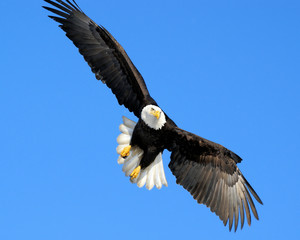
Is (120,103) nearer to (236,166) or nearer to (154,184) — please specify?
(154,184)

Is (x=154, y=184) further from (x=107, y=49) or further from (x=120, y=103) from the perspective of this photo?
(x=107, y=49)

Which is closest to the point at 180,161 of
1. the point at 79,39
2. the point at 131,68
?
the point at 131,68

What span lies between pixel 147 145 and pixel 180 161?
635 mm

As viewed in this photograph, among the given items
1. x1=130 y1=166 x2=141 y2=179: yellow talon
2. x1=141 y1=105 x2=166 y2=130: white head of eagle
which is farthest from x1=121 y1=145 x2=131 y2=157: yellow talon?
x1=141 y1=105 x2=166 y2=130: white head of eagle

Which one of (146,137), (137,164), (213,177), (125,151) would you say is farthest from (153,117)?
(213,177)

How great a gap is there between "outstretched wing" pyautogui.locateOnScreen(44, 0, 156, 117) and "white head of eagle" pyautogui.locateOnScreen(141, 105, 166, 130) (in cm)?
20

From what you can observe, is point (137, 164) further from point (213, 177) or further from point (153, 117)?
point (213, 177)

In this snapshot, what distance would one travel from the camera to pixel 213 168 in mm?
8789

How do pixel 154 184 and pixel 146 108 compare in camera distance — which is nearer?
pixel 146 108

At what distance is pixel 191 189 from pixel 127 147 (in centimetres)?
120

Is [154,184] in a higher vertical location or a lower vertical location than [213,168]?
lower

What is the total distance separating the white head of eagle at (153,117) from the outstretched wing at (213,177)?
0.41 metres

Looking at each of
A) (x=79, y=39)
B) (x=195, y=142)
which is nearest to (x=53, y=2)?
(x=79, y=39)

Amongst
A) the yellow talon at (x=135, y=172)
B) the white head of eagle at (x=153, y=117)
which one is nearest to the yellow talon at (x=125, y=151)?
the yellow talon at (x=135, y=172)
